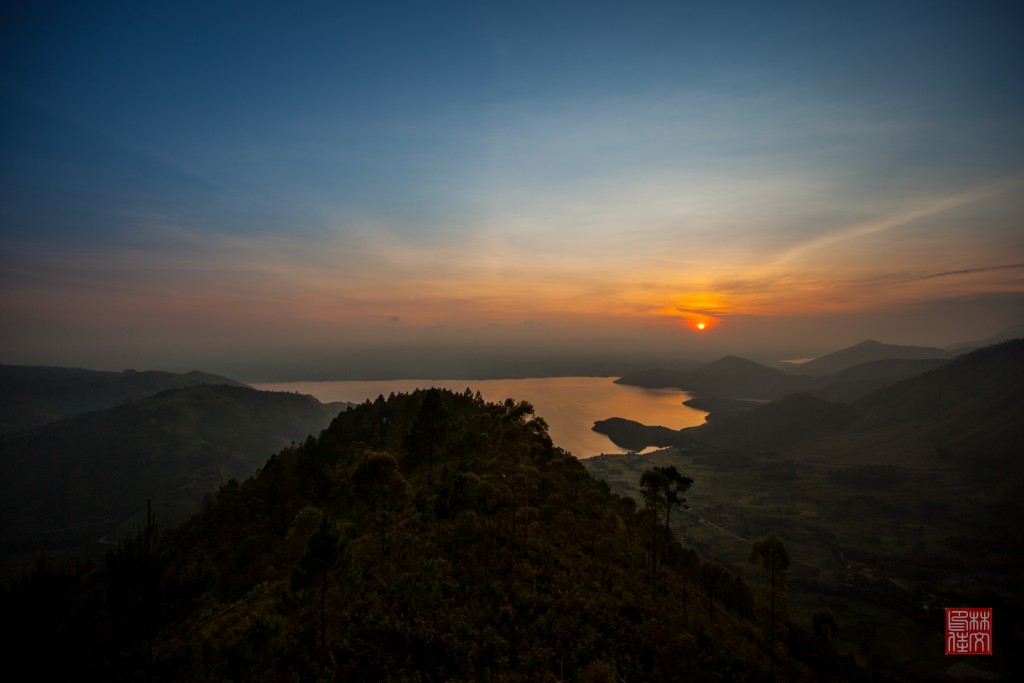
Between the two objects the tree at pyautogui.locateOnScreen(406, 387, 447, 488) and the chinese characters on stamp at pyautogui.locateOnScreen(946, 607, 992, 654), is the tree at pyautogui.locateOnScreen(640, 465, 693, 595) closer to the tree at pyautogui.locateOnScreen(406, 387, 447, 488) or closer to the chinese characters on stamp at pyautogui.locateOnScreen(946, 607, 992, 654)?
the tree at pyautogui.locateOnScreen(406, 387, 447, 488)

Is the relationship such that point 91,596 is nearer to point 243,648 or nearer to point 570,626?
point 243,648

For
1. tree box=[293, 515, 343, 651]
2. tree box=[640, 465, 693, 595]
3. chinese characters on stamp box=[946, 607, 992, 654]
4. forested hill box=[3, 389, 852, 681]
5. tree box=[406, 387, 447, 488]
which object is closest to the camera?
forested hill box=[3, 389, 852, 681]

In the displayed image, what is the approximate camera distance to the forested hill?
19.1 metres

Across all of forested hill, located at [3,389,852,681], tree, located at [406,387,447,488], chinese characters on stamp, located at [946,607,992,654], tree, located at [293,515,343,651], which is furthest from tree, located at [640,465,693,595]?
chinese characters on stamp, located at [946,607,992,654]

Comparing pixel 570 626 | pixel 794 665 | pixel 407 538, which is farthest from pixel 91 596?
pixel 794 665

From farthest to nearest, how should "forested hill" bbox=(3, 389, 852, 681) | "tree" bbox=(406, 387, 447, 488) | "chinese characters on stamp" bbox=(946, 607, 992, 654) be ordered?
"tree" bbox=(406, 387, 447, 488)
"chinese characters on stamp" bbox=(946, 607, 992, 654)
"forested hill" bbox=(3, 389, 852, 681)

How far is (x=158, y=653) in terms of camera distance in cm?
2144

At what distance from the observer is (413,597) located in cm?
3039

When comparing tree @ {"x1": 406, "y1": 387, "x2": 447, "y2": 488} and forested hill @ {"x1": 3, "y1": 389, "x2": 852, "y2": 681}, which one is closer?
forested hill @ {"x1": 3, "y1": 389, "x2": 852, "y2": 681}

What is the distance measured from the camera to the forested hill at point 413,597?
19.1 m

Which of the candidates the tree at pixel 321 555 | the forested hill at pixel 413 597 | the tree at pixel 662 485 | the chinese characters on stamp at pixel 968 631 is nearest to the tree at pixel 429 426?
the forested hill at pixel 413 597

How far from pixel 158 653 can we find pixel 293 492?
159 ft

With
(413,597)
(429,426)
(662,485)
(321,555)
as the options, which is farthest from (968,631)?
(321,555)

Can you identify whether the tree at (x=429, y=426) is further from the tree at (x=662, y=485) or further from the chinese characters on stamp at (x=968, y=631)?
the chinese characters on stamp at (x=968, y=631)
